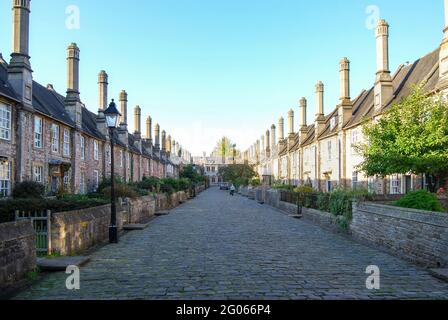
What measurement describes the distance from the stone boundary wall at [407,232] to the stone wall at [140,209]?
425 inches

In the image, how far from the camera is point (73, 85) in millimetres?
30453

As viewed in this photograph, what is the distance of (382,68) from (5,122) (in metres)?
24.6

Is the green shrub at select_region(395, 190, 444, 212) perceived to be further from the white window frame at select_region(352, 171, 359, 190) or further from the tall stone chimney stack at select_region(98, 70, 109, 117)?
the tall stone chimney stack at select_region(98, 70, 109, 117)

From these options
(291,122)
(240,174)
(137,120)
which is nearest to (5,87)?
(137,120)

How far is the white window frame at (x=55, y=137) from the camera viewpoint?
26641 mm

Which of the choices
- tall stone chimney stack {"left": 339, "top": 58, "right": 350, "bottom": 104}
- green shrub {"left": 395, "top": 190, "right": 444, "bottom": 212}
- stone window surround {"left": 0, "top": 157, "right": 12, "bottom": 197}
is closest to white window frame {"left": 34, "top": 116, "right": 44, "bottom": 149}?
stone window surround {"left": 0, "top": 157, "right": 12, "bottom": 197}

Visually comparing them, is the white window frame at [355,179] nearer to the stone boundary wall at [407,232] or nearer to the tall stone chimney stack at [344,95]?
the tall stone chimney stack at [344,95]

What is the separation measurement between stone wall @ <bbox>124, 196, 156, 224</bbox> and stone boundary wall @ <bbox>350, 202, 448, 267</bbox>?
35.4ft

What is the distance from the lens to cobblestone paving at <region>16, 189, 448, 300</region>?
676 centimetres

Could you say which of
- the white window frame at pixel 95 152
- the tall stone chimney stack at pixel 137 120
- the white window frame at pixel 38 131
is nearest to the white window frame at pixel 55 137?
the white window frame at pixel 38 131

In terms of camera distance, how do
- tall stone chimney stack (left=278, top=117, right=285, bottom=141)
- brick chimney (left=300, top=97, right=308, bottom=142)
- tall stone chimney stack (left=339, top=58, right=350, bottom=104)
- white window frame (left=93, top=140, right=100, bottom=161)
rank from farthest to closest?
tall stone chimney stack (left=278, top=117, right=285, bottom=141) → brick chimney (left=300, top=97, right=308, bottom=142) → white window frame (left=93, top=140, right=100, bottom=161) → tall stone chimney stack (left=339, top=58, right=350, bottom=104)

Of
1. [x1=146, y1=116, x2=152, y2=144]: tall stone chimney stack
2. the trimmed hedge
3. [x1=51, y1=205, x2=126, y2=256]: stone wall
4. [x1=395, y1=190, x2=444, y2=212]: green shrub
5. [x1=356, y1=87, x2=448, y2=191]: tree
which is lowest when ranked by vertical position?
[x1=51, y1=205, x2=126, y2=256]: stone wall

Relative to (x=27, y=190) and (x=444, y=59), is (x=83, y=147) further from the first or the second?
(x=444, y=59)
